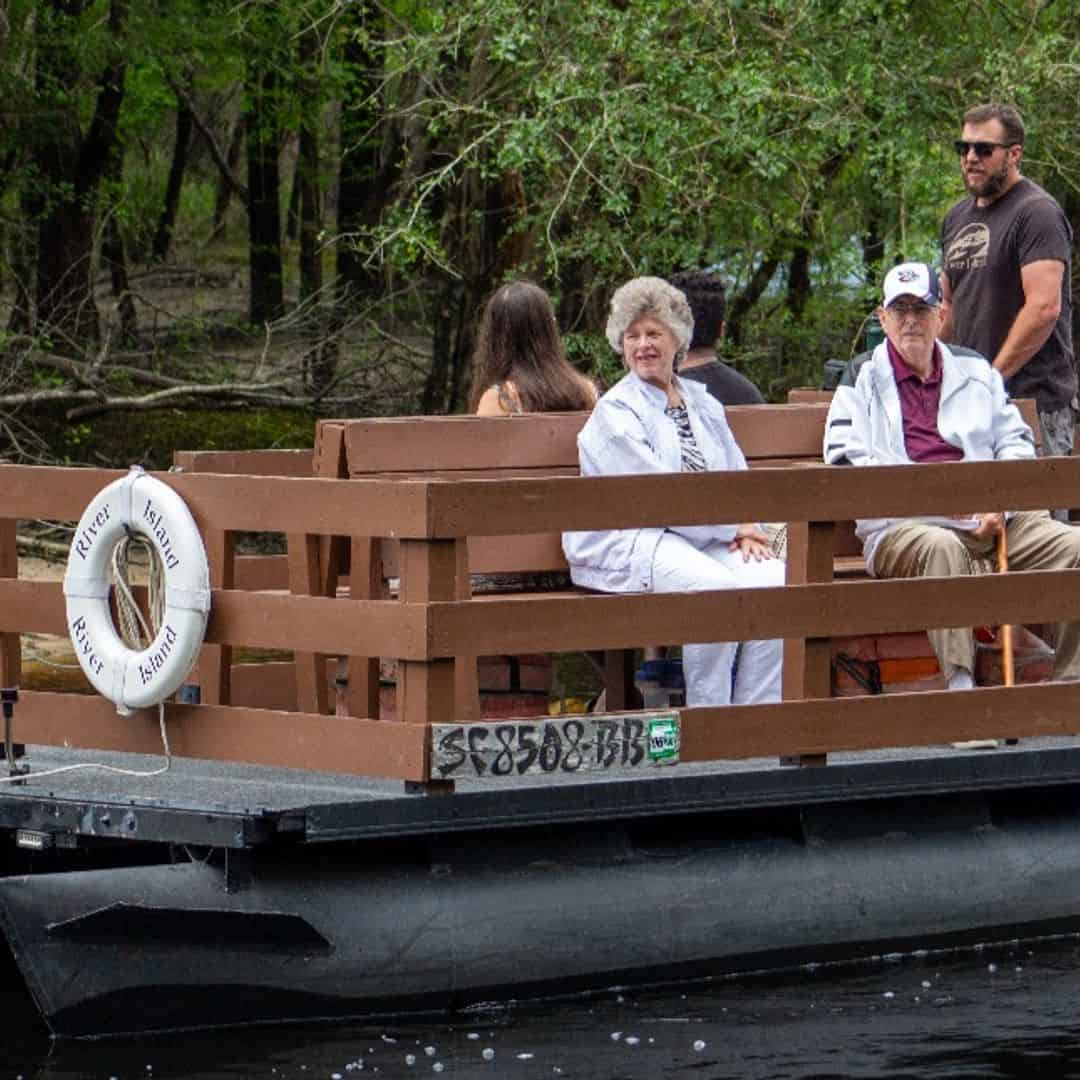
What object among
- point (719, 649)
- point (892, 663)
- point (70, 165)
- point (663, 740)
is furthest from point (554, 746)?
point (70, 165)

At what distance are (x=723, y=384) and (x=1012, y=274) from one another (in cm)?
96

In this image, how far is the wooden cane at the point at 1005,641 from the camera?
6746 mm

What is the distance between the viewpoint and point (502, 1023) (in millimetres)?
5898

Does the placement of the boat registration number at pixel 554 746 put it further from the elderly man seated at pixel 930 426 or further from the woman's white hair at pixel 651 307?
Result: the woman's white hair at pixel 651 307

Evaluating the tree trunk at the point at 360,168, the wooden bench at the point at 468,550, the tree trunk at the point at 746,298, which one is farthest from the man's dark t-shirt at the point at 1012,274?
the tree trunk at the point at 360,168

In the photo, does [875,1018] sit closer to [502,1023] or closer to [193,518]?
[502,1023]

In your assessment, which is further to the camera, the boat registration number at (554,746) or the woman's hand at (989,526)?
the woman's hand at (989,526)

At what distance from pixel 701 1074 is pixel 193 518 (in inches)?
68.1

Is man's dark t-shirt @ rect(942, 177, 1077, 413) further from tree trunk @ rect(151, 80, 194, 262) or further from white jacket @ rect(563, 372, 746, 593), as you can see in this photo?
tree trunk @ rect(151, 80, 194, 262)

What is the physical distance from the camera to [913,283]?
7004mm

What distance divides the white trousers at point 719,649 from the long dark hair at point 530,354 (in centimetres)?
71

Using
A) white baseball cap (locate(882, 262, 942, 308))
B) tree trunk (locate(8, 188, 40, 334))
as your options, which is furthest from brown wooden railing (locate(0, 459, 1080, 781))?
tree trunk (locate(8, 188, 40, 334))

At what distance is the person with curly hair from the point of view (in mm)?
7832

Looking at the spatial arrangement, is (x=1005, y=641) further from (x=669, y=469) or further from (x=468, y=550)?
(x=468, y=550)
